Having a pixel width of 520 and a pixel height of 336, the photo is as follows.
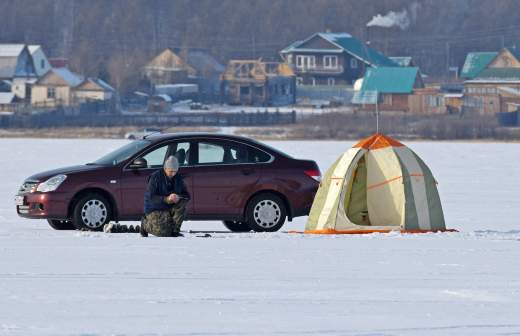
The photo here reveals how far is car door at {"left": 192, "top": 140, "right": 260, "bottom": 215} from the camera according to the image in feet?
69.2

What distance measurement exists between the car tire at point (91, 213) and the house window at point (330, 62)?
115 metres

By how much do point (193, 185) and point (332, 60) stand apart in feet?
379

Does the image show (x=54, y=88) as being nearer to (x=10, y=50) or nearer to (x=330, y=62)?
(x=10, y=50)

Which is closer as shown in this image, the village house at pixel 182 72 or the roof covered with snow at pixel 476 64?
the roof covered with snow at pixel 476 64

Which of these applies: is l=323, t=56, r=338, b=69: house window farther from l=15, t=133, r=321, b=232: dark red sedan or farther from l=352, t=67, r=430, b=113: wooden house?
l=15, t=133, r=321, b=232: dark red sedan

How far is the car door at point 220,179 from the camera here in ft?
69.2

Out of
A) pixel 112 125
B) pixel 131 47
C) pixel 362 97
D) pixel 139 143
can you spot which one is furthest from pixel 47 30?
pixel 139 143

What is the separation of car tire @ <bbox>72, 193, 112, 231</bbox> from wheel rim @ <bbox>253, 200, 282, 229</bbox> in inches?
86.4

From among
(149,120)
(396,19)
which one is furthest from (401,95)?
(396,19)

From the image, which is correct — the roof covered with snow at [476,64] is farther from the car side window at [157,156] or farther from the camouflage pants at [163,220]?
the camouflage pants at [163,220]

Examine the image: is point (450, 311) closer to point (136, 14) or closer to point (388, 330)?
point (388, 330)

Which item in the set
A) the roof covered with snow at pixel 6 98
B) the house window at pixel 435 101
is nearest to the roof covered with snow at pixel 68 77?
the roof covered with snow at pixel 6 98

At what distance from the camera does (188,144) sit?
21.2 metres

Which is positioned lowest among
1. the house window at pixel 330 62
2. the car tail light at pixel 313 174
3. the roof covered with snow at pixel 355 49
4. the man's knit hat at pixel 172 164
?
the car tail light at pixel 313 174
